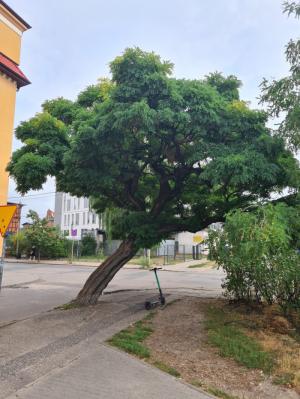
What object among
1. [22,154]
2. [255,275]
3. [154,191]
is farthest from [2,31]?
[255,275]

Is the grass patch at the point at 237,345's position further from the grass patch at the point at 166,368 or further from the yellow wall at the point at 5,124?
the yellow wall at the point at 5,124

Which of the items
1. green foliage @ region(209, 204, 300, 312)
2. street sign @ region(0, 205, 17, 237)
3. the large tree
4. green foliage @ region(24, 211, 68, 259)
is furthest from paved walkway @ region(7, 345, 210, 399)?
green foliage @ region(24, 211, 68, 259)

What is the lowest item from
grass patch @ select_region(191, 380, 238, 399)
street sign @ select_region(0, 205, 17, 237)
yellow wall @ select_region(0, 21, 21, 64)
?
grass patch @ select_region(191, 380, 238, 399)

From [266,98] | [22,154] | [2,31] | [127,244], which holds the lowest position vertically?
[127,244]

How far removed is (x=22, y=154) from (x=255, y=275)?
6.18m

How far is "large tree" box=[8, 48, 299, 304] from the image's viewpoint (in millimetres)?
8156

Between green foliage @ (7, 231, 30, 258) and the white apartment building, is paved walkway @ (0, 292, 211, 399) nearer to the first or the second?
green foliage @ (7, 231, 30, 258)

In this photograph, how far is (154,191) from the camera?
12.3m

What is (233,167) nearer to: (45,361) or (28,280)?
(45,361)

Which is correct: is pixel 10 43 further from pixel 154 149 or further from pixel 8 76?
pixel 154 149

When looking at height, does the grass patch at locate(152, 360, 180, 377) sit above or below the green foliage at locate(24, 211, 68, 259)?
below

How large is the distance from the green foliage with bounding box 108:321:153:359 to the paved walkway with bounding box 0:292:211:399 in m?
0.19

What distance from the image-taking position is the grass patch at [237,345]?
5910 millimetres

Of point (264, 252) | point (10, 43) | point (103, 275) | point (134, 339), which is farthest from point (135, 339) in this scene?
point (10, 43)
